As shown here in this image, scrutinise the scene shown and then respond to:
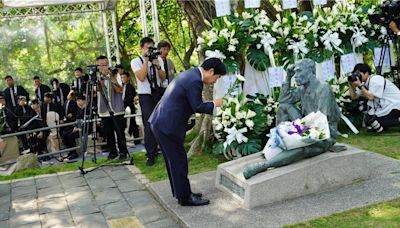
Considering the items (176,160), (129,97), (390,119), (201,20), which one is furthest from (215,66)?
(129,97)

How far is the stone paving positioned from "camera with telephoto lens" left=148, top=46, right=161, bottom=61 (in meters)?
1.51

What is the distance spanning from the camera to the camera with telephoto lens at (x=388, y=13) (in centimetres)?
660

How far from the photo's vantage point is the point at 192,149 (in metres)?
6.48

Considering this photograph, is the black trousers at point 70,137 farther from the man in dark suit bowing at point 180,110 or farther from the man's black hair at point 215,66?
the man's black hair at point 215,66

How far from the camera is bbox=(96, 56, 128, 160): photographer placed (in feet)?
20.9

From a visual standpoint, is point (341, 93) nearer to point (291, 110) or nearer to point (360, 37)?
point (360, 37)

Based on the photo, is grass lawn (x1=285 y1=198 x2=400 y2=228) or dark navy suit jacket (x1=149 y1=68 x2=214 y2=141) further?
dark navy suit jacket (x1=149 y1=68 x2=214 y2=141)

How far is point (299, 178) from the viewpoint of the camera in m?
4.16

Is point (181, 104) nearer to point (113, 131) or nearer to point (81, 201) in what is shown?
point (81, 201)

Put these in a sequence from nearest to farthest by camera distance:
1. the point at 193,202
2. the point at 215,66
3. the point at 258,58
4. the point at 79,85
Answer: the point at 215,66 → the point at 193,202 → the point at 258,58 → the point at 79,85

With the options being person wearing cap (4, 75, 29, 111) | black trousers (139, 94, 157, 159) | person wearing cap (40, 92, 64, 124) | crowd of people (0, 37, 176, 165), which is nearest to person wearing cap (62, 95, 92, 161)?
crowd of people (0, 37, 176, 165)

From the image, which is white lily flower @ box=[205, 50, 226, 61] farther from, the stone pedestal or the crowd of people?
the stone pedestal

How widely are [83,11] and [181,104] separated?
8417mm

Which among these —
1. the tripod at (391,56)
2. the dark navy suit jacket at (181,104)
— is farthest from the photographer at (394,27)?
the dark navy suit jacket at (181,104)
